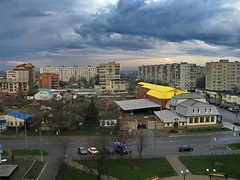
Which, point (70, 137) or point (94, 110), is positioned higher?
point (94, 110)

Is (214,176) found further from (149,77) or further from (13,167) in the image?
(149,77)

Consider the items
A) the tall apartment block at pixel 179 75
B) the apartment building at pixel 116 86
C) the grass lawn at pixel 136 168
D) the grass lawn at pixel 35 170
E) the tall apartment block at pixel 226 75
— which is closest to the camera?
the grass lawn at pixel 35 170

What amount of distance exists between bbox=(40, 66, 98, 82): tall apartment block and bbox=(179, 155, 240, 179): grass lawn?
123 metres

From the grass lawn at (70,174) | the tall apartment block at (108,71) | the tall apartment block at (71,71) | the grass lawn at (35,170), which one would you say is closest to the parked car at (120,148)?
the grass lawn at (70,174)

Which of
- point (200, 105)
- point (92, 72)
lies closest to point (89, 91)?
point (200, 105)

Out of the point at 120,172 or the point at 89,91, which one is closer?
the point at 120,172

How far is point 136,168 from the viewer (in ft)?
60.1

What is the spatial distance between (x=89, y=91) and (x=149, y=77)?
162 ft

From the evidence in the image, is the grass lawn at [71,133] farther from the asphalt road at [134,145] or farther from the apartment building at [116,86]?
the apartment building at [116,86]

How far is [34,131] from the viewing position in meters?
30.0

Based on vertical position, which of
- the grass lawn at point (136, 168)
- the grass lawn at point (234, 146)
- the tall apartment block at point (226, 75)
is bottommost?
the grass lawn at point (136, 168)

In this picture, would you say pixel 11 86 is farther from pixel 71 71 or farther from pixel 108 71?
pixel 71 71

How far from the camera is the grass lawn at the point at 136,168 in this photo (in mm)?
17125

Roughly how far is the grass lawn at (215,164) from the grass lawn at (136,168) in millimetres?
2005
